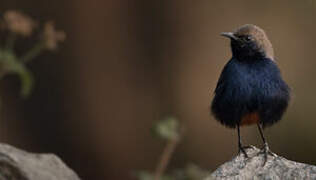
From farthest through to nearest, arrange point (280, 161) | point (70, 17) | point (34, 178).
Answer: point (70, 17), point (280, 161), point (34, 178)

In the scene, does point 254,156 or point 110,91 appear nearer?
point 254,156

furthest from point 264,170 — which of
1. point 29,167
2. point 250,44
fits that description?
point 250,44

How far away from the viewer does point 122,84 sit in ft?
39.9

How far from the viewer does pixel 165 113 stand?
1221cm

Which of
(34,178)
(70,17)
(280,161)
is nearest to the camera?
(34,178)

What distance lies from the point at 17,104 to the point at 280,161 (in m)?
6.12

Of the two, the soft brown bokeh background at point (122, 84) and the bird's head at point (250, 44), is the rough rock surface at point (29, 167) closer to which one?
the bird's head at point (250, 44)

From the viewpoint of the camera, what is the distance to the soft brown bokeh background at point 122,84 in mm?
12047

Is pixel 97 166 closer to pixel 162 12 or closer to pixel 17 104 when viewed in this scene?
pixel 17 104

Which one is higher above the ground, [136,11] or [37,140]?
[136,11]

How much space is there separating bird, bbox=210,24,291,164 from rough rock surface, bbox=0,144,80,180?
170 cm

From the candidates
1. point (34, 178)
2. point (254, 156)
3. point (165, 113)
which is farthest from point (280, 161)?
point (165, 113)

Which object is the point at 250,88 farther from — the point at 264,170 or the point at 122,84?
the point at 122,84

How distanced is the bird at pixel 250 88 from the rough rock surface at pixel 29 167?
1.70m
